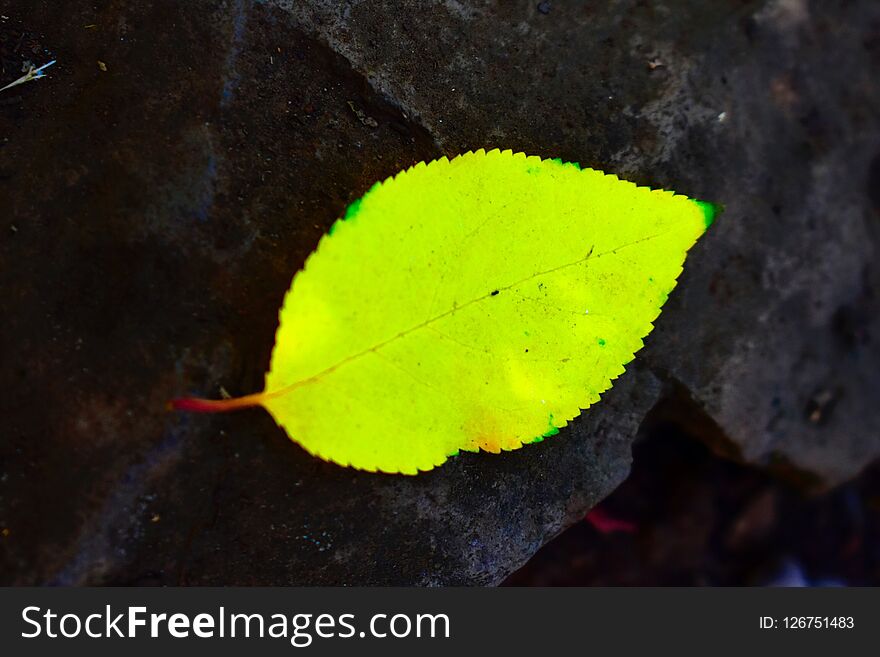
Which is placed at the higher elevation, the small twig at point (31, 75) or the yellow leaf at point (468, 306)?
the small twig at point (31, 75)

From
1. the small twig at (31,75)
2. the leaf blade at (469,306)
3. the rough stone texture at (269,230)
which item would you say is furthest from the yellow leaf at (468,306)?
the small twig at (31,75)

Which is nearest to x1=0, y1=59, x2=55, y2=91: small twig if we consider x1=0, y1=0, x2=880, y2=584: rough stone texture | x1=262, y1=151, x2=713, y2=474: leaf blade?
x1=0, y1=0, x2=880, y2=584: rough stone texture

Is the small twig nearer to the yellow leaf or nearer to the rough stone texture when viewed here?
the rough stone texture

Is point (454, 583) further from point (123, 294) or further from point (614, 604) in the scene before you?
point (123, 294)

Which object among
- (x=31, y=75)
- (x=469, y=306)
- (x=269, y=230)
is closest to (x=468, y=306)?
(x=469, y=306)

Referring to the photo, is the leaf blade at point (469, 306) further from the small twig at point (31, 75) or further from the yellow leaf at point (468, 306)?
the small twig at point (31, 75)

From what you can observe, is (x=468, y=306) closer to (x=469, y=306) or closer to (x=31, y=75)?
(x=469, y=306)
